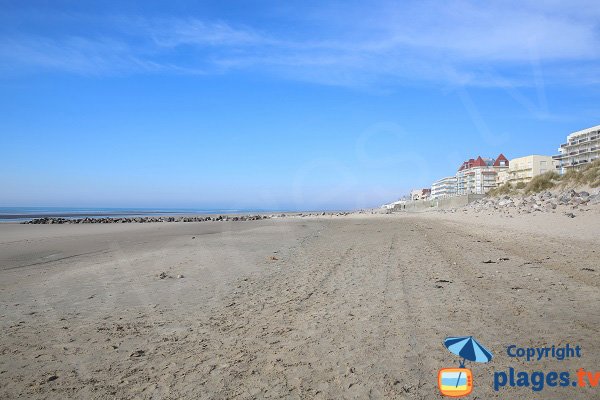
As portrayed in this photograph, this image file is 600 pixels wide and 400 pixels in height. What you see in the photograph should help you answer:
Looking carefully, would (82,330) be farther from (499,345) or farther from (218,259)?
(218,259)

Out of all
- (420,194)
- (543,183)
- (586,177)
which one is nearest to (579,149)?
(543,183)

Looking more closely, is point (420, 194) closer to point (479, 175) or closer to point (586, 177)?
point (479, 175)

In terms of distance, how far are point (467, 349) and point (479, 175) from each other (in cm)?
11833

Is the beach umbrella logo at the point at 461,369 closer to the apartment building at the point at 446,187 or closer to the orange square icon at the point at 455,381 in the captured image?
the orange square icon at the point at 455,381

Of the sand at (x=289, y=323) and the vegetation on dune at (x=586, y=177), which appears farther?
the vegetation on dune at (x=586, y=177)

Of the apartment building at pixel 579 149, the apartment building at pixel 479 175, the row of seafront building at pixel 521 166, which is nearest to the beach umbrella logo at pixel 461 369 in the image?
the row of seafront building at pixel 521 166

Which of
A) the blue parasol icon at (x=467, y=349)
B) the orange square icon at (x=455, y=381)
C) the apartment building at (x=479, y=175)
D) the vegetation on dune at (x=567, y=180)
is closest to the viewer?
the orange square icon at (x=455, y=381)

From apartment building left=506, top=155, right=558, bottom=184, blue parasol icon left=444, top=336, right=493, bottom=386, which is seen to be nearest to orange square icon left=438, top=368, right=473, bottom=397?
blue parasol icon left=444, top=336, right=493, bottom=386

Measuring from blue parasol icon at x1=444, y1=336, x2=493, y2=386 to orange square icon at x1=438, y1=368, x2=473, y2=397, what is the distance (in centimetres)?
23

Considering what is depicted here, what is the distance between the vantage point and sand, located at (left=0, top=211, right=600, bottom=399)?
366 centimetres

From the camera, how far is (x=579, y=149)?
74.5 m

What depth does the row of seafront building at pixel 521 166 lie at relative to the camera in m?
71.1

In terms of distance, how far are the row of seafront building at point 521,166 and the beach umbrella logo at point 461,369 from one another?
46.6 m

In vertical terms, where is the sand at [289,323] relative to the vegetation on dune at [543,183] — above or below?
below
